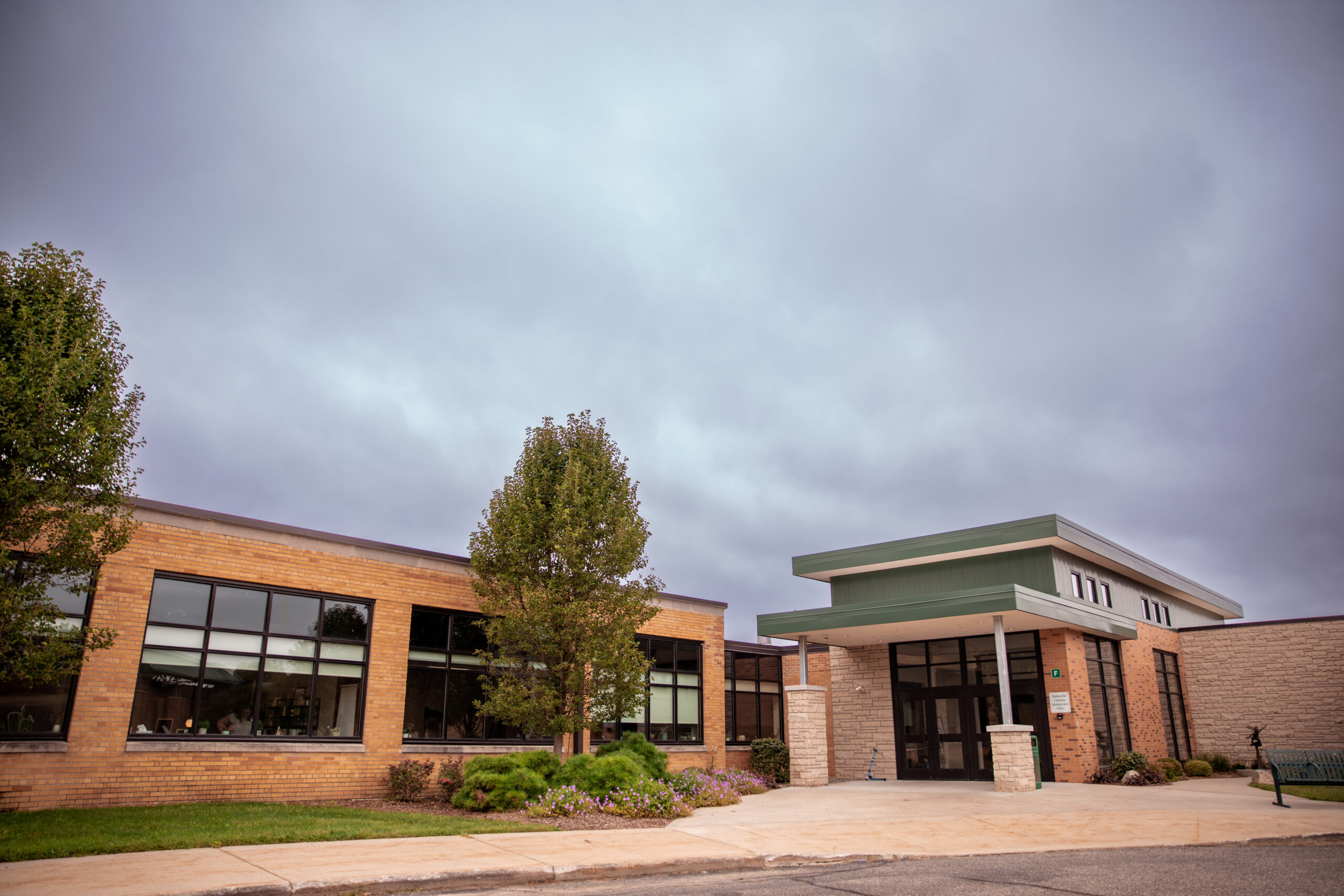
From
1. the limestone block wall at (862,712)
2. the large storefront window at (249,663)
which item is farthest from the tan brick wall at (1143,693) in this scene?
the large storefront window at (249,663)

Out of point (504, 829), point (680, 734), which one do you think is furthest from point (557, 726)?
point (680, 734)

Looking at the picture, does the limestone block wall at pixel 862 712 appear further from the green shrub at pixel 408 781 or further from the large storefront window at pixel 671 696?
the green shrub at pixel 408 781

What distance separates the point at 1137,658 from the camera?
25.7 m

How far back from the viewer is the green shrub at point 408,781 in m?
16.4

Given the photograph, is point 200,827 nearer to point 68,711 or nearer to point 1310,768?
point 68,711

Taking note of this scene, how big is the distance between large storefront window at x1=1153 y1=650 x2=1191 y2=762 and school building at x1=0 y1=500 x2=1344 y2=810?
99 millimetres

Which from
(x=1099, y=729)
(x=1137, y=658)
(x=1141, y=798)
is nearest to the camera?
(x=1141, y=798)

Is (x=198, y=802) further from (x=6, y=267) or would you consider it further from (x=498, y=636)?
(x=6, y=267)

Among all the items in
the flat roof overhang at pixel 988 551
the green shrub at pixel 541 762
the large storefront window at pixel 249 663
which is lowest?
the green shrub at pixel 541 762

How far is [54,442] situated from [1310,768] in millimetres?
25191

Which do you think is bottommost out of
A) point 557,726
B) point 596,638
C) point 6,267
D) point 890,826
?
point 890,826

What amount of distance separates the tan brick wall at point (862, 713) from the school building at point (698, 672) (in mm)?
74

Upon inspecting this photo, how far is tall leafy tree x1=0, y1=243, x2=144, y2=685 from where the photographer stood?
11.3 meters

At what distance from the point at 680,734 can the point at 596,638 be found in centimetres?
713
